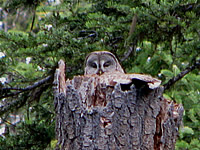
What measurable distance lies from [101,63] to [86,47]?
27cm

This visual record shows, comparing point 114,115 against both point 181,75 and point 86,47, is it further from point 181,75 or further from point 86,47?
point 181,75

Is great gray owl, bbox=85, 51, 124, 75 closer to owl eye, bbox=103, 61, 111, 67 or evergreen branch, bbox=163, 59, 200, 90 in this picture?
owl eye, bbox=103, 61, 111, 67

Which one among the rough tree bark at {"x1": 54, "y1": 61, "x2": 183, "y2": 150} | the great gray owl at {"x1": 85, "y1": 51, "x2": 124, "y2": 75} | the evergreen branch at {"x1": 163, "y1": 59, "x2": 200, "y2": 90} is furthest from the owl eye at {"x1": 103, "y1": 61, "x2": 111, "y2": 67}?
the rough tree bark at {"x1": 54, "y1": 61, "x2": 183, "y2": 150}

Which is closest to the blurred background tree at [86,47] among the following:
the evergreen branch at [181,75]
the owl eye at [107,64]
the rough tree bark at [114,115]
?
the evergreen branch at [181,75]

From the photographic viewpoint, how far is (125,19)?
15.2ft

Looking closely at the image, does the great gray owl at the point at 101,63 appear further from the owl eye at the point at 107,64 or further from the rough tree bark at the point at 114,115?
the rough tree bark at the point at 114,115

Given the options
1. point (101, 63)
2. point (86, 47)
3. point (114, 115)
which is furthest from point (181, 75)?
point (114, 115)

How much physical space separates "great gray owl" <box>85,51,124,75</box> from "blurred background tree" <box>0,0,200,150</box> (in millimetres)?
111

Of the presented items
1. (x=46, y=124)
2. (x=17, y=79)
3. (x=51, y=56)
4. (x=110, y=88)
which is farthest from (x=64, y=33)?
(x=110, y=88)

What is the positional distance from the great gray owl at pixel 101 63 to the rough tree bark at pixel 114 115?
155 centimetres

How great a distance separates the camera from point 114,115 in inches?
111

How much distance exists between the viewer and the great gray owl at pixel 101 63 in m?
4.62

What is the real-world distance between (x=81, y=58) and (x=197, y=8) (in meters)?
1.57

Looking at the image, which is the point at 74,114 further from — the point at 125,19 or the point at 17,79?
the point at 17,79
